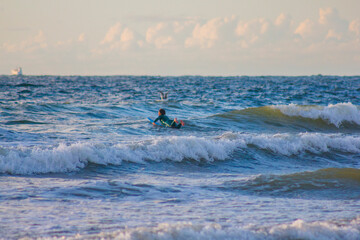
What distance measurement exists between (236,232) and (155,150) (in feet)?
21.9

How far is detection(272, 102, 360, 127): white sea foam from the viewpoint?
895 inches

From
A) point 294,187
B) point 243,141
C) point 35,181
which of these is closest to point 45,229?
point 35,181

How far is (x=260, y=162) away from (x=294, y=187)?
3.91m

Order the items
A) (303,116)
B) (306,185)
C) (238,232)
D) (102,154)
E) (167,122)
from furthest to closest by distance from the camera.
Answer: (303,116) → (167,122) → (102,154) → (306,185) → (238,232)

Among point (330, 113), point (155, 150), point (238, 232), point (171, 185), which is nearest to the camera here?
point (238, 232)

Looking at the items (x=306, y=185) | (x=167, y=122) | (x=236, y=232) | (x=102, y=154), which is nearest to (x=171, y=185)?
(x=306, y=185)

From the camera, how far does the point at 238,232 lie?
17.3 ft

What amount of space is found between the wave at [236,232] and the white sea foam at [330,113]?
18083 mm

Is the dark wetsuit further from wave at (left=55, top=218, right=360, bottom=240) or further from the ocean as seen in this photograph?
wave at (left=55, top=218, right=360, bottom=240)

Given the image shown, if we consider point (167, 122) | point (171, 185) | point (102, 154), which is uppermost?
point (167, 122)

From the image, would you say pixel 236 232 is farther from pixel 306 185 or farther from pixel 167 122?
pixel 167 122

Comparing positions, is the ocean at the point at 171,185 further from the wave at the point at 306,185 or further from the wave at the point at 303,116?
the wave at the point at 303,116

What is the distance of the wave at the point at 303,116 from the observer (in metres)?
22.1

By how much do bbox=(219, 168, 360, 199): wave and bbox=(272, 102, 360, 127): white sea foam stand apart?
13.8 m
